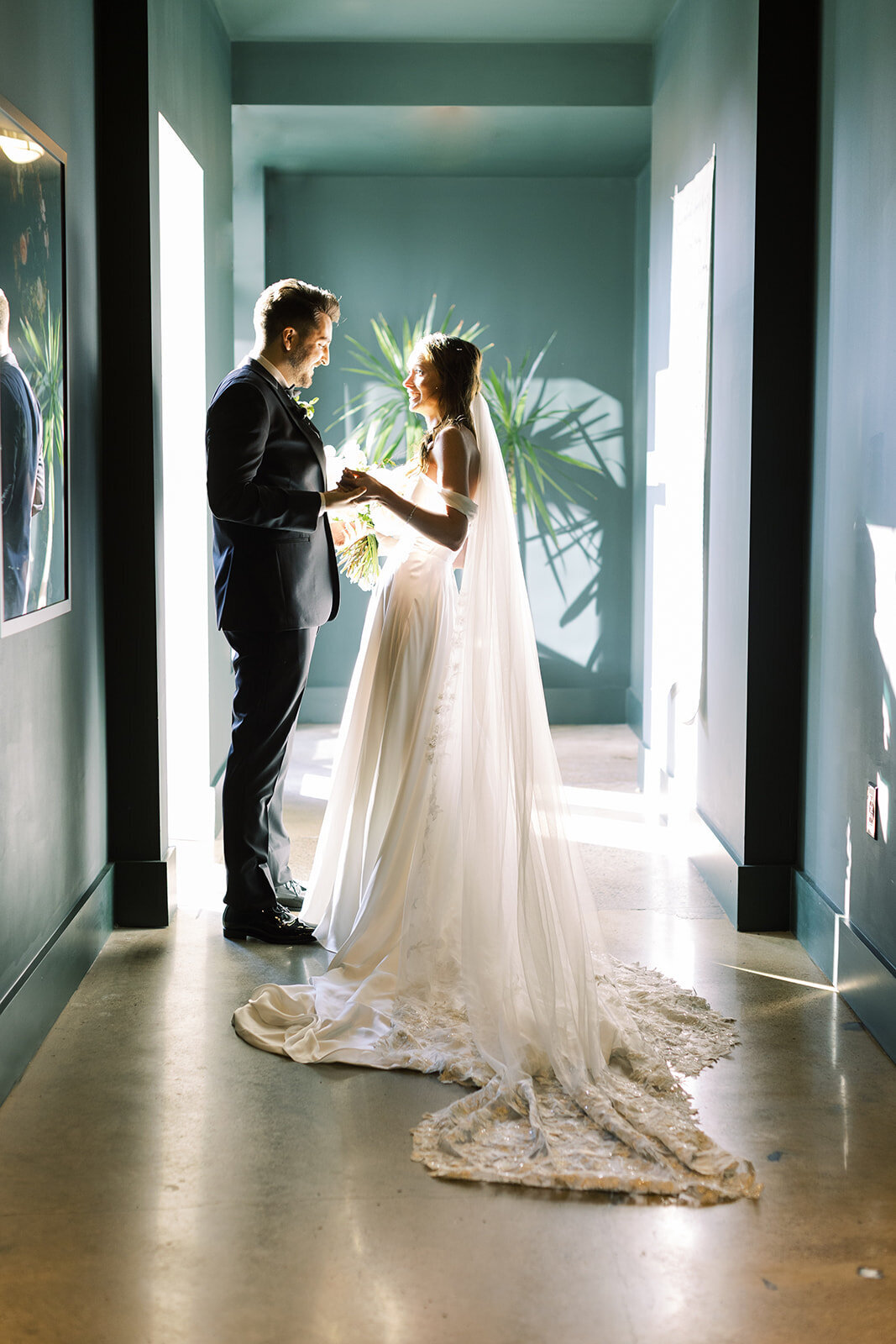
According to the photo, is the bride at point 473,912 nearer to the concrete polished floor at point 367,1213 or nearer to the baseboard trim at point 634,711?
the concrete polished floor at point 367,1213

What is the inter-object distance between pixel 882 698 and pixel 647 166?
488 centimetres

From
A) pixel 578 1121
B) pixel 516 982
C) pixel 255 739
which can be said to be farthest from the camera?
pixel 255 739

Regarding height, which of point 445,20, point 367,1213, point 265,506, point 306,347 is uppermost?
point 445,20

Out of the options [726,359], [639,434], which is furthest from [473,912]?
[639,434]

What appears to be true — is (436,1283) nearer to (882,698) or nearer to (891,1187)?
(891,1187)

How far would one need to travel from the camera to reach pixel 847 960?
131 inches

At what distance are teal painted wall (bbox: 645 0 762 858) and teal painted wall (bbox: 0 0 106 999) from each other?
192 centimetres

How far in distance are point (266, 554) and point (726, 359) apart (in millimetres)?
1668

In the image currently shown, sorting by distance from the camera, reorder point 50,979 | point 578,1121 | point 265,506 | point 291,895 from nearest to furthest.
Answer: point 578,1121
point 50,979
point 265,506
point 291,895

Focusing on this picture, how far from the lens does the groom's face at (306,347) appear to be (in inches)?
145

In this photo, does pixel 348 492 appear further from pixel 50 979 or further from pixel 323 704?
pixel 323 704

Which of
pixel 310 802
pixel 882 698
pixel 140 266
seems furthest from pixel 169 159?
pixel 882 698

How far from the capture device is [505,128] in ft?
20.5

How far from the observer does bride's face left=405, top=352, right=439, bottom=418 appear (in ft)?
11.3
